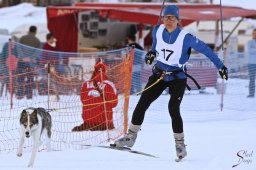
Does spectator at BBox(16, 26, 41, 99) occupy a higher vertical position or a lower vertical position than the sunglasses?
lower

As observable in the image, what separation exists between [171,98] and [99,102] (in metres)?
2.47

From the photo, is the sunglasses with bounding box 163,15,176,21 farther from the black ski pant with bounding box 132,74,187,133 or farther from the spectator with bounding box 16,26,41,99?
the spectator with bounding box 16,26,41,99

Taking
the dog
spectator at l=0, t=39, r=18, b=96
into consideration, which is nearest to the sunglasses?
the dog

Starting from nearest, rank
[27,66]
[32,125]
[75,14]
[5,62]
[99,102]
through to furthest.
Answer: [32,125], [99,102], [5,62], [27,66], [75,14]

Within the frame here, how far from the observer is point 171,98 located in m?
6.56

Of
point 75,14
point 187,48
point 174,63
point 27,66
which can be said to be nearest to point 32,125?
point 174,63

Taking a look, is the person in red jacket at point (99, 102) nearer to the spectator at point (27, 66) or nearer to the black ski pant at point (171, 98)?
the black ski pant at point (171, 98)

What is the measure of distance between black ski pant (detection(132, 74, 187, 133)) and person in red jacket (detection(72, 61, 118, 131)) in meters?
1.98

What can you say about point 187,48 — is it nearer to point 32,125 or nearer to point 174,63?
point 174,63

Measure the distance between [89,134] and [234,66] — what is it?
441cm

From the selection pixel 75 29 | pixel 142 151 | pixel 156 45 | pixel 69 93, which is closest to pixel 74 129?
pixel 142 151

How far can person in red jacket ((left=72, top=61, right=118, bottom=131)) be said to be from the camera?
877cm

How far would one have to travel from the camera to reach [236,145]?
762cm

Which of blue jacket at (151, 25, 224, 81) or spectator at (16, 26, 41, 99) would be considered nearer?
blue jacket at (151, 25, 224, 81)
